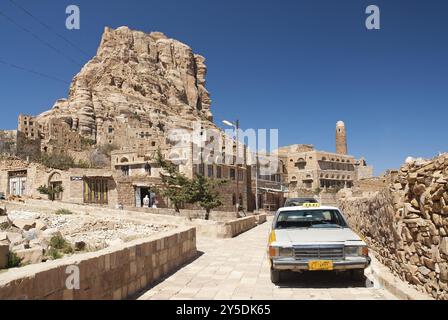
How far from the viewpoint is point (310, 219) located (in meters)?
8.95

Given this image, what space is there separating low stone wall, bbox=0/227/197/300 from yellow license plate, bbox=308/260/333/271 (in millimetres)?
2872

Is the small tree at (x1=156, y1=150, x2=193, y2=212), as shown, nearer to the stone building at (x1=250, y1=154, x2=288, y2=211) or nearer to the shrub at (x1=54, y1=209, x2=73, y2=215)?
the shrub at (x1=54, y1=209, x2=73, y2=215)

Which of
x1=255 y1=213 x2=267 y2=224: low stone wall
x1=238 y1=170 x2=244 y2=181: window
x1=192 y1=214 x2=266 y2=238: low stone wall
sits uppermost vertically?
x1=238 y1=170 x2=244 y2=181: window

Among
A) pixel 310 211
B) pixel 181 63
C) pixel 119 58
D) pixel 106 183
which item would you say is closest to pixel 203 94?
pixel 181 63

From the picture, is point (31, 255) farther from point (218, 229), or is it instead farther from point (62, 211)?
point (62, 211)

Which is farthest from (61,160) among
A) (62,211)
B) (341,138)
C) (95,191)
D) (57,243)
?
(341,138)

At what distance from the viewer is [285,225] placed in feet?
28.1

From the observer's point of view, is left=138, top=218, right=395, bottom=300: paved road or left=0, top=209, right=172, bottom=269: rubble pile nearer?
left=138, top=218, right=395, bottom=300: paved road

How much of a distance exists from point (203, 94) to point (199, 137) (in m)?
72.2

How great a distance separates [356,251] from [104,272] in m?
4.11

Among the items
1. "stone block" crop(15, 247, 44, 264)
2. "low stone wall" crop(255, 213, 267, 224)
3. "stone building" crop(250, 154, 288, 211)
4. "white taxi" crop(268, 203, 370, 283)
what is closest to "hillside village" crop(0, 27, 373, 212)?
"stone building" crop(250, 154, 288, 211)

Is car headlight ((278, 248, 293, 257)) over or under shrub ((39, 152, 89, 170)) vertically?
under

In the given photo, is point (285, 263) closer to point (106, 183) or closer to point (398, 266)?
point (398, 266)

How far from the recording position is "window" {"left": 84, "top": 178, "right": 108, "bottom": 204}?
110 ft
